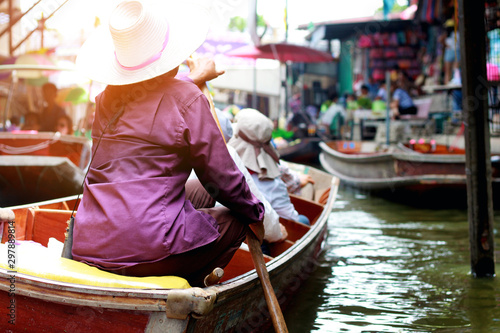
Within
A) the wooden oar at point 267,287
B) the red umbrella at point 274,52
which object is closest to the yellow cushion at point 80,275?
the wooden oar at point 267,287

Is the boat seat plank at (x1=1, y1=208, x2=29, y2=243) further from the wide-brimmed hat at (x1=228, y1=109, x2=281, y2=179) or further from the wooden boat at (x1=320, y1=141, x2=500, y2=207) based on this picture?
the wooden boat at (x1=320, y1=141, x2=500, y2=207)

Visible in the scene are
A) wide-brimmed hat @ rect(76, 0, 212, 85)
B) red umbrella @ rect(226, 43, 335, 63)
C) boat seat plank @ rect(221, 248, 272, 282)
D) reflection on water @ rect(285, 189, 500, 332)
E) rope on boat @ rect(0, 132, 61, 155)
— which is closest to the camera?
wide-brimmed hat @ rect(76, 0, 212, 85)

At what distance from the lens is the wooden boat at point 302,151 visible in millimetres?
12586

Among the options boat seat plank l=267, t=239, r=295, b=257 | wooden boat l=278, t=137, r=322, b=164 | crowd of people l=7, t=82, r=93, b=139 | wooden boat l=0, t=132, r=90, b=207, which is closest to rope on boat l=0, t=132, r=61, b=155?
wooden boat l=0, t=132, r=90, b=207

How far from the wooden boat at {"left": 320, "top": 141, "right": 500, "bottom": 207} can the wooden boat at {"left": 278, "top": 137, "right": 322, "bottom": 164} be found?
3.65 metres

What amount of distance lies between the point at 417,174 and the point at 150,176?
612 cm

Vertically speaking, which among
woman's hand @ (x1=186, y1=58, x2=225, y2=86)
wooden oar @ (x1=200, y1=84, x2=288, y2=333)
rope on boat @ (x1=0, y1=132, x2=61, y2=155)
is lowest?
wooden oar @ (x1=200, y1=84, x2=288, y2=333)

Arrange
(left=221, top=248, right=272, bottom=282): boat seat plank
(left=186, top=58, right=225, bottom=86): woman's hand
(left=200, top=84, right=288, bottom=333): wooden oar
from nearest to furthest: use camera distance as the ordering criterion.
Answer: (left=200, top=84, right=288, bottom=333): wooden oar → (left=186, top=58, right=225, bottom=86): woman's hand → (left=221, top=248, right=272, bottom=282): boat seat plank

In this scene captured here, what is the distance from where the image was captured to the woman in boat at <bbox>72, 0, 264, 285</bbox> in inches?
71.0

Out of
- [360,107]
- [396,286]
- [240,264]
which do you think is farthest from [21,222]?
[360,107]

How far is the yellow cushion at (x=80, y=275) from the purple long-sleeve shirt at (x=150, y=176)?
6 cm

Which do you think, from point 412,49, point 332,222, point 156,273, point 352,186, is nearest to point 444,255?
point 332,222

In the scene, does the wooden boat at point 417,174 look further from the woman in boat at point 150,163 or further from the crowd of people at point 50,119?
the woman in boat at point 150,163

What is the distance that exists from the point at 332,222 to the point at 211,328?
4.82m
